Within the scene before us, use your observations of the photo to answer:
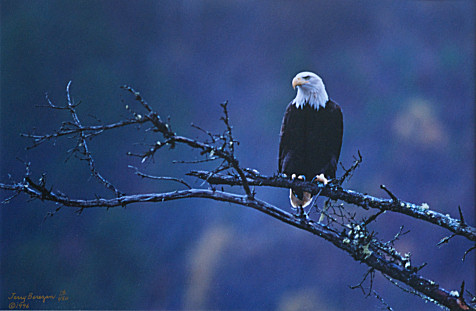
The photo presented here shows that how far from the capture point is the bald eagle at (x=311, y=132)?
2949 mm

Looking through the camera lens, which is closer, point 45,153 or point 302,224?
point 302,224

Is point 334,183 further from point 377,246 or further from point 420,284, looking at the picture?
point 420,284

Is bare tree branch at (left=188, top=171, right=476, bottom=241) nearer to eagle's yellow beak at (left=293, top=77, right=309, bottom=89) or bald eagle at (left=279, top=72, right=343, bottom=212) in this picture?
bald eagle at (left=279, top=72, right=343, bottom=212)

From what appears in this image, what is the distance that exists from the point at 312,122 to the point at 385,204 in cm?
96

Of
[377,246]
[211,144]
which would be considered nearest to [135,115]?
[211,144]

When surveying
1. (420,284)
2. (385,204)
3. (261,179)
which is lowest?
(420,284)

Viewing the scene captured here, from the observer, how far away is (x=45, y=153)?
10.7 ft
